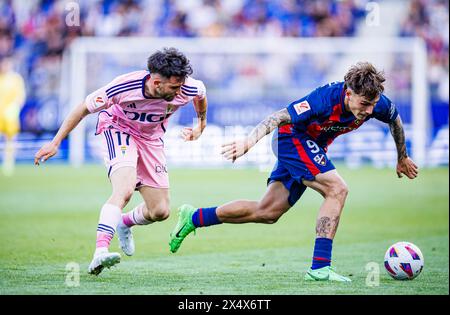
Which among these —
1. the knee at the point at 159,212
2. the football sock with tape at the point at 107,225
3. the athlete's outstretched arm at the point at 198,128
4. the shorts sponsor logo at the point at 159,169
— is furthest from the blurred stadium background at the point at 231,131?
the athlete's outstretched arm at the point at 198,128

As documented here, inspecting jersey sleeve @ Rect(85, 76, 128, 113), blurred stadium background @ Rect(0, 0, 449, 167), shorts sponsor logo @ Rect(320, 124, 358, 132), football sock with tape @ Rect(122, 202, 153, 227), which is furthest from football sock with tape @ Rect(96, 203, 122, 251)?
blurred stadium background @ Rect(0, 0, 449, 167)

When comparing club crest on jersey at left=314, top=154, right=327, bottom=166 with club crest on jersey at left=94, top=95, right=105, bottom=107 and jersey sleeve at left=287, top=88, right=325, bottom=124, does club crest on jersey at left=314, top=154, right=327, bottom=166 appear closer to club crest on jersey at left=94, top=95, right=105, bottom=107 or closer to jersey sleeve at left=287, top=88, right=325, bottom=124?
jersey sleeve at left=287, top=88, right=325, bottom=124

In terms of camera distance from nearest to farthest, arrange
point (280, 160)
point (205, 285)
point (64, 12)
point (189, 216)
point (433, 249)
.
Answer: point (205, 285)
point (280, 160)
point (189, 216)
point (433, 249)
point (64, 12)

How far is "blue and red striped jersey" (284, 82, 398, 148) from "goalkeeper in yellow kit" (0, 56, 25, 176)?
14581 millimetres

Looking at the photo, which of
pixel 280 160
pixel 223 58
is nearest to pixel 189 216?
pixel 280 160

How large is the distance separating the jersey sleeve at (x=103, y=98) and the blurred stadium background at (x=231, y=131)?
149 cm

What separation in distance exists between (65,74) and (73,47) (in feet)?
2.76

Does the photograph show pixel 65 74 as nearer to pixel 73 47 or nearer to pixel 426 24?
pixel 73 47

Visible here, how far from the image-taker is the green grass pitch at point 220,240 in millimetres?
7285

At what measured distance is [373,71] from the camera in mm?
7555

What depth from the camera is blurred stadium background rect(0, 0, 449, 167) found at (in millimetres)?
22531

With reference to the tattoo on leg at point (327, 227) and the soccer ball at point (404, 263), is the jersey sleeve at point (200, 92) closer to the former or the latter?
the tattoo on leg at point (327, 227)

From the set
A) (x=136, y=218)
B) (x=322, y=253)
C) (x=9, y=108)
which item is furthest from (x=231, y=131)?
(x=322, y=253)

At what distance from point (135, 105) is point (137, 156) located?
0.52 meters
